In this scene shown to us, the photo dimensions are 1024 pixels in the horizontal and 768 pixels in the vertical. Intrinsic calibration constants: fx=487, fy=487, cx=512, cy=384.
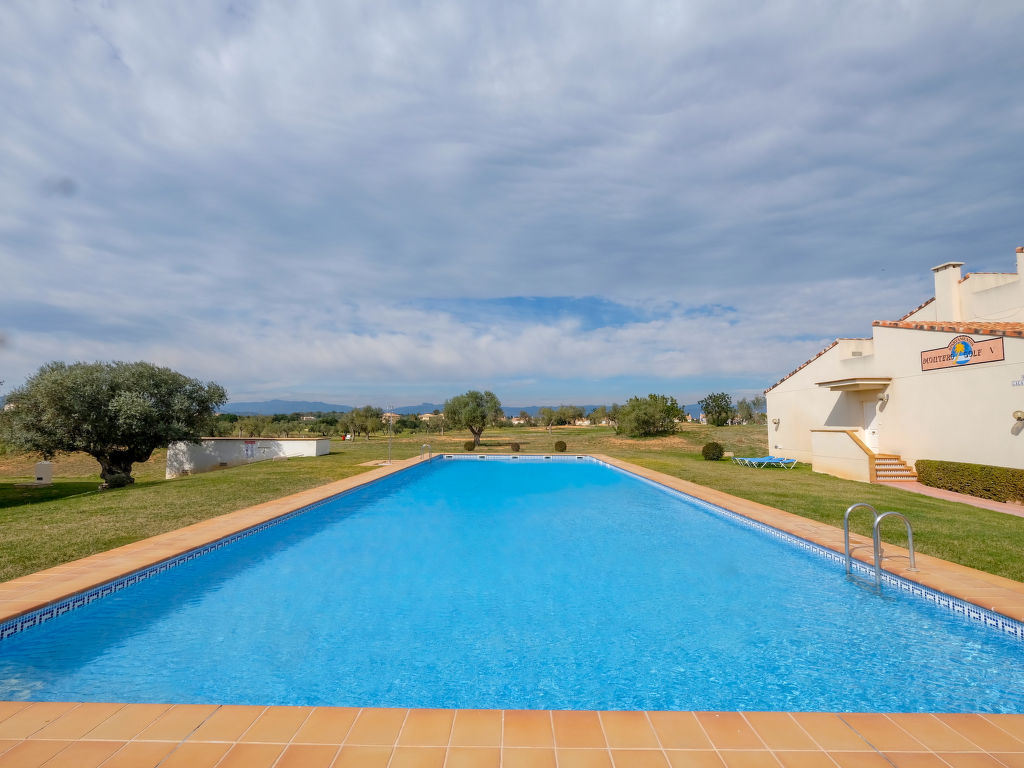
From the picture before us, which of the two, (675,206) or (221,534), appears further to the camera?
(675,206)

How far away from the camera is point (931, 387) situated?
1317cm

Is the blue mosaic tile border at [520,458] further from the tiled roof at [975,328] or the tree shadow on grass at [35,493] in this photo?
the tree shadow on grass at [35,493]

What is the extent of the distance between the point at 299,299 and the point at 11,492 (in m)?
15.1

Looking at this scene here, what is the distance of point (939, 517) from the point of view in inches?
332

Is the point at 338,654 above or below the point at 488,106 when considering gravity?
below

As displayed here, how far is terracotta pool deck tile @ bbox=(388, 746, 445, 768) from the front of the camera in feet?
7.91

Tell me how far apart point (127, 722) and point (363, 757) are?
1.52 metres

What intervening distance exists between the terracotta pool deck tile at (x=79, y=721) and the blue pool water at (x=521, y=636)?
0.68 meters

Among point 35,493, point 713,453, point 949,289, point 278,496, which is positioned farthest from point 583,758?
point 713,453

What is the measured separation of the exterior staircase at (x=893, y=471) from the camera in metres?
13.7

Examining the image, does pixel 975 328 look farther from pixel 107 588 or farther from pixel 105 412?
pixel 105 412

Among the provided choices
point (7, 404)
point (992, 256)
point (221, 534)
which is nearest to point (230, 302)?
point (7, 404)

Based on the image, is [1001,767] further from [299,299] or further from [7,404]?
[299,299]

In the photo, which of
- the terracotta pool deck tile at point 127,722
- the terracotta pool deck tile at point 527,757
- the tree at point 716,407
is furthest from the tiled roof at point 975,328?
the tree at point 716,407
